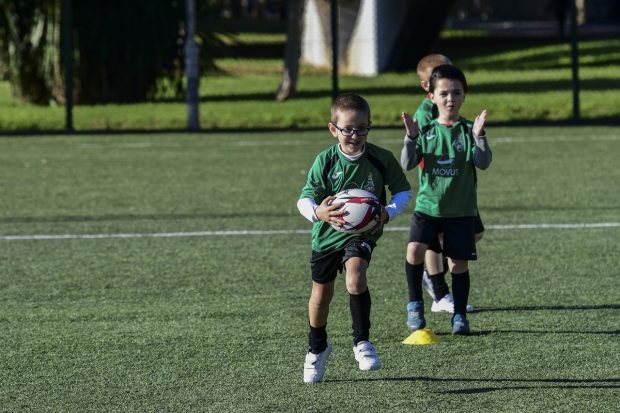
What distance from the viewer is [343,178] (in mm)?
6469

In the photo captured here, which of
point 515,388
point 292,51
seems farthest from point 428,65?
point 292,51

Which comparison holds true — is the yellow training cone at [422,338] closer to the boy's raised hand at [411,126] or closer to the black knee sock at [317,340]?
the black knee sock at [317,340]

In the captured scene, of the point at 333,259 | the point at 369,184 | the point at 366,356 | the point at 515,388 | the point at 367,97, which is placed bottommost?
the point at 515,388

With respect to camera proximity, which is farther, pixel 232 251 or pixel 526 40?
pixel 526 40

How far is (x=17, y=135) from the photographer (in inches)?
827

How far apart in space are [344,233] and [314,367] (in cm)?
66

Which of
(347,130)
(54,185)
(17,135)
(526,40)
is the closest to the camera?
(347,130)

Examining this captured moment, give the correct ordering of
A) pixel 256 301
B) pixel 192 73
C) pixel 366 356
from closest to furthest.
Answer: pixel 366 356 → pixel 256 301 → pixel 192 73

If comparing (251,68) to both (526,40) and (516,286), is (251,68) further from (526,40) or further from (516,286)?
(516,286)

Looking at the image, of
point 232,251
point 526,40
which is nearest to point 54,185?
point 232,251

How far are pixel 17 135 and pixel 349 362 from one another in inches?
597

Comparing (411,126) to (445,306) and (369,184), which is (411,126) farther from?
(445,306)

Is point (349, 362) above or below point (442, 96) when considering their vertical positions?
below

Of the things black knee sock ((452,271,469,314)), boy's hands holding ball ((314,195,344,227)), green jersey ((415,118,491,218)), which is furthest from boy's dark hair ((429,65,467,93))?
boy's hands holding ball ((314,195,344,227))
